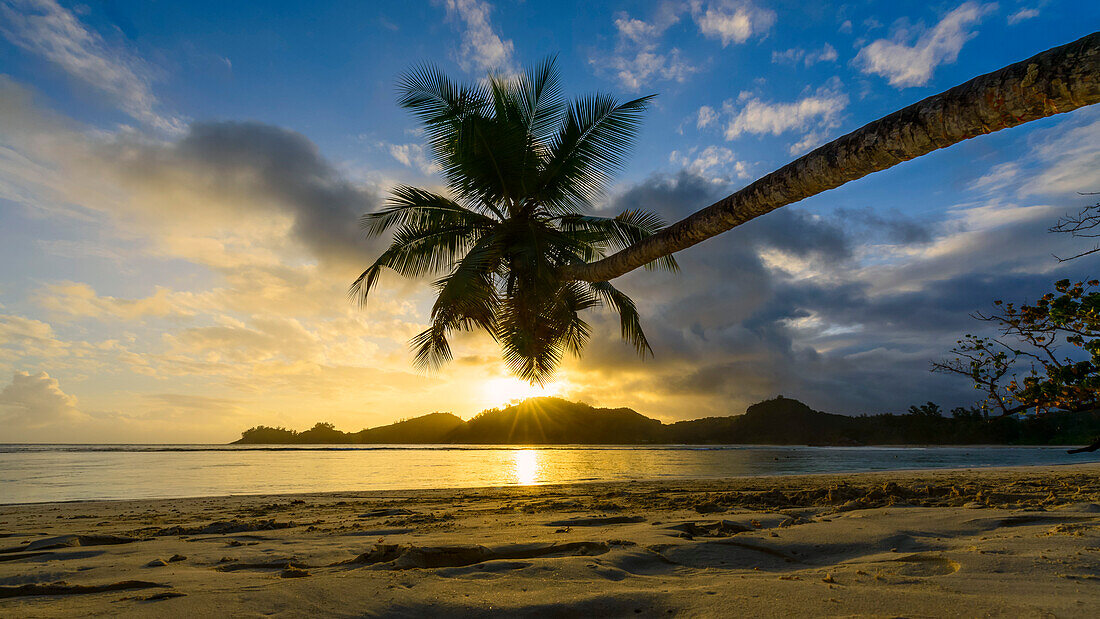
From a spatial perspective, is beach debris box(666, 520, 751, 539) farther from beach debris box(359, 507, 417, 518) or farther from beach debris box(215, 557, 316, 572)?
beach debris box(359, 507, 417, 518)

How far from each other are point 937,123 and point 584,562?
3.46 metres

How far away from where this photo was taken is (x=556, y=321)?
38.0 feet

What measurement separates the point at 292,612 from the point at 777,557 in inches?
122

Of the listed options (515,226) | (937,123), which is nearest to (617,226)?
(515,226)

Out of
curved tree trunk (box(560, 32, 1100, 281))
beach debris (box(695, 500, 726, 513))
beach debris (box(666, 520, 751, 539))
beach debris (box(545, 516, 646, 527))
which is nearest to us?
curved tree trunk (box(560, 32, 1100, 281))

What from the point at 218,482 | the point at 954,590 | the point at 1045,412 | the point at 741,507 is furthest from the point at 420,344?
the point at 1045,412

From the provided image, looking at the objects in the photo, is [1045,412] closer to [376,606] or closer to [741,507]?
[741,507]

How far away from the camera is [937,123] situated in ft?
10.5

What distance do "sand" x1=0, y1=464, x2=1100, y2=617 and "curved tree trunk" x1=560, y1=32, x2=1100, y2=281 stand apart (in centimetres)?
237

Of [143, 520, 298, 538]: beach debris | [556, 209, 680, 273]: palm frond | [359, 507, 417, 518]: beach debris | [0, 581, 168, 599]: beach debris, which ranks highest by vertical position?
[556, 209, 680, 273]: palm frond

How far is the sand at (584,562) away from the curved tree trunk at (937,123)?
7.78 ft

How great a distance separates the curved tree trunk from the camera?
8.25ft

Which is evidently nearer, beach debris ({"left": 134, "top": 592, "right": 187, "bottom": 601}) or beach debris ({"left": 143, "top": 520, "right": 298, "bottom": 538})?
beach debris ({"left": 134, "top": 592, "right": 187, "bottom": 601})

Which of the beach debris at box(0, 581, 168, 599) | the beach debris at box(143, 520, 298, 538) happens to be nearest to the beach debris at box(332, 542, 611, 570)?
the beach debris at box(0, 581, 168, 599)
